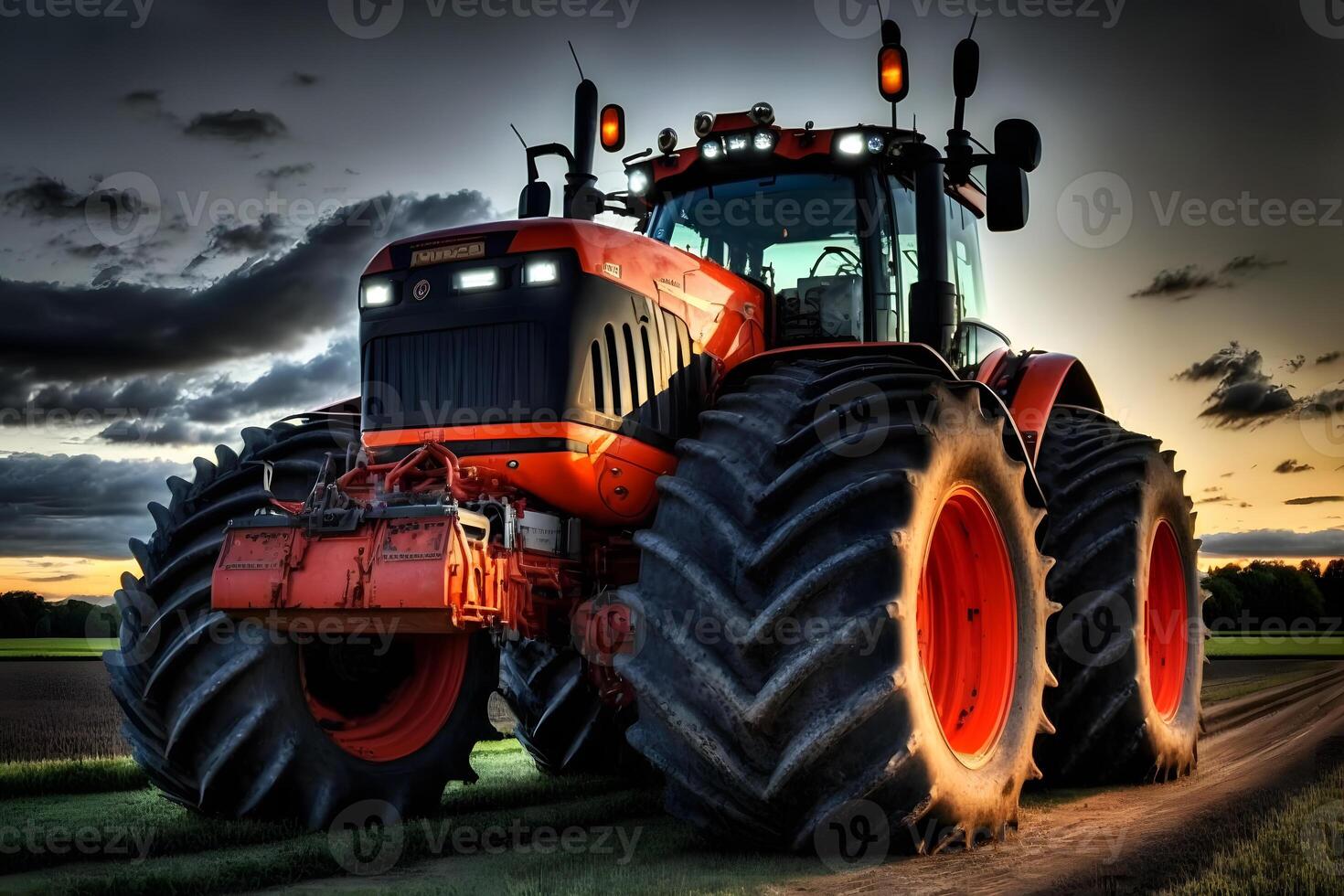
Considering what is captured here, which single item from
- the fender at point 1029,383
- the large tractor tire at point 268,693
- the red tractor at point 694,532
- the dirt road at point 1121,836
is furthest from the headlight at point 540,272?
the fender at point 1029,383

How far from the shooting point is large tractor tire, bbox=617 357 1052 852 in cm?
424

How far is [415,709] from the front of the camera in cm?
588

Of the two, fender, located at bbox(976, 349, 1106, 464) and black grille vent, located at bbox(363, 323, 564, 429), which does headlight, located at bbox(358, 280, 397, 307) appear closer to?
black grille vent, located at bbox(363, 323, 564, 429)

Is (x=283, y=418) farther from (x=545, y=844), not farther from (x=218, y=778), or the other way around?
(x=545, y=844)

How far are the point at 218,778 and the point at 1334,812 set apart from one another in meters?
4.95

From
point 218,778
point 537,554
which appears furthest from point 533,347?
point 218,778

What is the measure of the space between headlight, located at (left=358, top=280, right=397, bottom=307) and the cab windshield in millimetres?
2042

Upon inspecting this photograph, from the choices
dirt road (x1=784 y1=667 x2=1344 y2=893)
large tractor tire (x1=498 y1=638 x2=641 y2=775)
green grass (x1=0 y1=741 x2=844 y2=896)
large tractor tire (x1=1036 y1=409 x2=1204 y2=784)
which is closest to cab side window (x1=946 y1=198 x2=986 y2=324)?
large tractor tire (x1=1036 y1=409 x2=1204 y2=784)

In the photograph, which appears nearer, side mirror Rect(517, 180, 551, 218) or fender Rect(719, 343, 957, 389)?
fender Rect(719, 343, 957, 389)

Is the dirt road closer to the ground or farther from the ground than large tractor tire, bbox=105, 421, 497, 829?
closer to the ground

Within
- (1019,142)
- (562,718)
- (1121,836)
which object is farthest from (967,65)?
(562,718)

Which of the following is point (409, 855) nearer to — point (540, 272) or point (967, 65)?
point (540, 272)

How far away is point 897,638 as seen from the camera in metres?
4.34


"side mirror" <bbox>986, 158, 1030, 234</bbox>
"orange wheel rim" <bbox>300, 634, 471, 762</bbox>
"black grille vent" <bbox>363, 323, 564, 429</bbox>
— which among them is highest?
"side mirror" <bbox>986, 158, 1030, 234</bbox>
